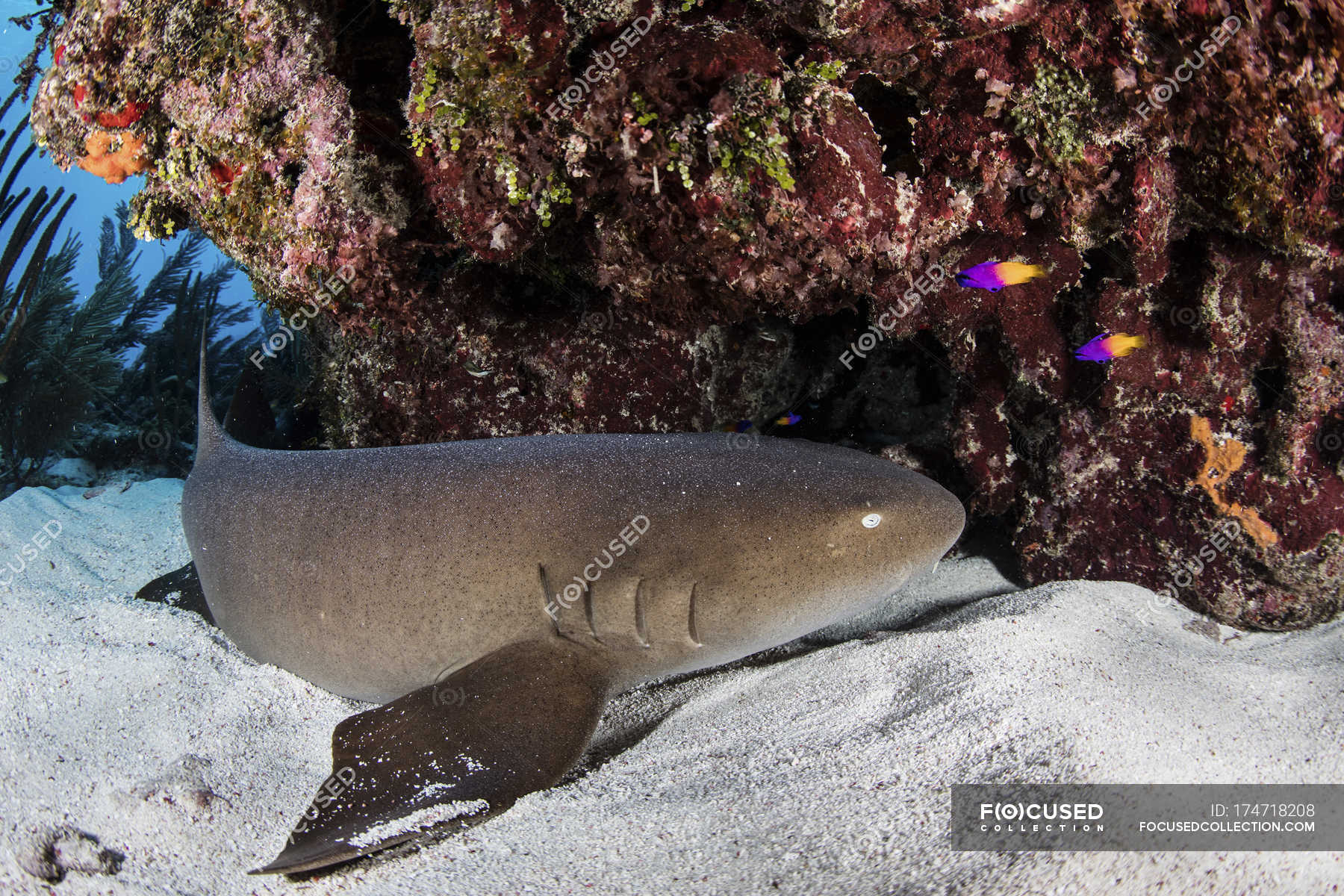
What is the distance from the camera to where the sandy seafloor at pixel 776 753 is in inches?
68.0

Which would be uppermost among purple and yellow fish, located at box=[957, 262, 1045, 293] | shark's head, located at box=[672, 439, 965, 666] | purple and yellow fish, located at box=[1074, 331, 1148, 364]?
purple and yellow fish, located at box=[957, 262, 1045, 293]

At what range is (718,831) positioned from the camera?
1.91m

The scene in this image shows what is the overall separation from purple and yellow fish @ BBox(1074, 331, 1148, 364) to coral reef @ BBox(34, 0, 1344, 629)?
7 cm

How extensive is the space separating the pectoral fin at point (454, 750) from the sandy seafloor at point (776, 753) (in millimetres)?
133

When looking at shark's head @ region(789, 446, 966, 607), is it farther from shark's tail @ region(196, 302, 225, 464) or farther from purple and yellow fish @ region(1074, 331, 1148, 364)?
shark's tail @ region(196, 302, 225, 464)

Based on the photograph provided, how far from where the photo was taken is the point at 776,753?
2.28 m

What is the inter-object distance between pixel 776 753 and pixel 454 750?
3.66 feet

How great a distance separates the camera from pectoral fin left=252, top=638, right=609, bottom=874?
1.86m

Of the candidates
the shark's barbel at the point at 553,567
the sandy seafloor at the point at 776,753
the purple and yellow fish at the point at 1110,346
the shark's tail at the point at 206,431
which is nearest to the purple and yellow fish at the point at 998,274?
the purple and yellow fish at the point at 1110,346

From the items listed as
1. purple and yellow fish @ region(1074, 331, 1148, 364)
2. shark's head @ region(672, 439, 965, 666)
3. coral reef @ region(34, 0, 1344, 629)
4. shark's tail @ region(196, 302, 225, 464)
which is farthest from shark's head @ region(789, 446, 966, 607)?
shark's tail @ region(196, 302, 225, 464)

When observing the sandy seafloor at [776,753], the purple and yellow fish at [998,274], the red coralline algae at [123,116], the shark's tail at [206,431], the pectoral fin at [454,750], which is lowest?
the sandy seafloor at [776,753]

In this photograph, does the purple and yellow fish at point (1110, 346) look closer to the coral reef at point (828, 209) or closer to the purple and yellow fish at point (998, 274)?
the coral reef at point (828, 209)

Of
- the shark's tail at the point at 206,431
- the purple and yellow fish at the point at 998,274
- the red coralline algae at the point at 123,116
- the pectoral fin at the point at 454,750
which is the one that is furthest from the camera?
the shark's tail at the point at 206,431

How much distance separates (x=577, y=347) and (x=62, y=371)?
323 inches
